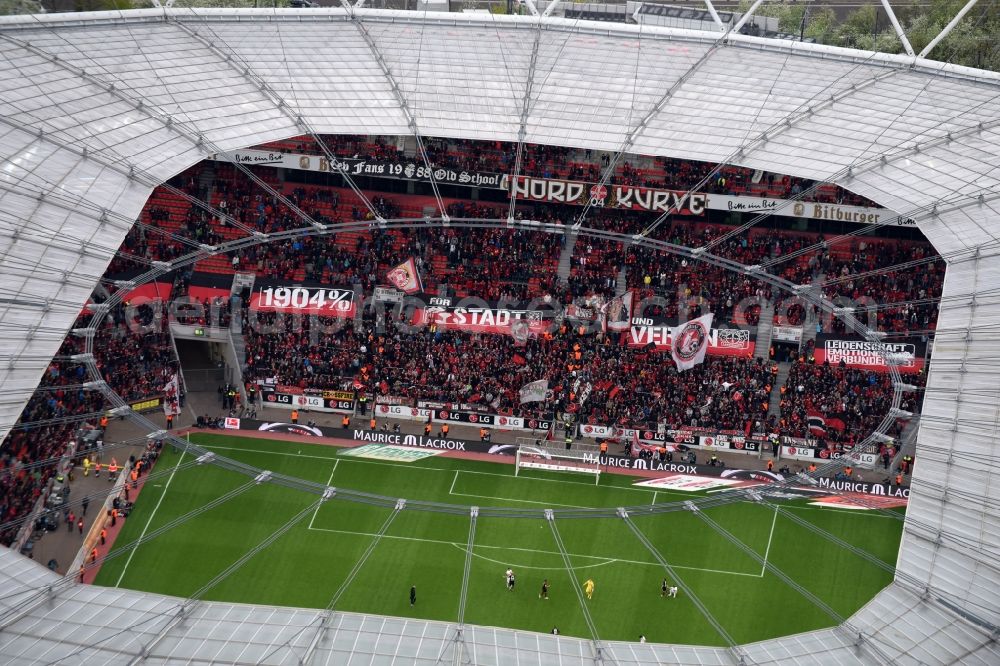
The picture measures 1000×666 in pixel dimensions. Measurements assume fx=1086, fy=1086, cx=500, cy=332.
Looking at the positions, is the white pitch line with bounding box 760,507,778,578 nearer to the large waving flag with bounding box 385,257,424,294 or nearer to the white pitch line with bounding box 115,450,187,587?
the large waving flag with bounding box 385,257,424,294

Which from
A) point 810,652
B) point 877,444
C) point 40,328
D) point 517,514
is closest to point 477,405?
point 517,514

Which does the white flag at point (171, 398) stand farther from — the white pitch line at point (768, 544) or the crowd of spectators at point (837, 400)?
the crowd of spectators at point (837, 400)

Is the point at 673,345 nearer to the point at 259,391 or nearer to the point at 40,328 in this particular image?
the point at 259,391

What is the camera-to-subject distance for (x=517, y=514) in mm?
51469

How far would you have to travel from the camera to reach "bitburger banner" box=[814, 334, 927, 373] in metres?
56.3

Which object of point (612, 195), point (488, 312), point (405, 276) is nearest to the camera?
point (488, 312)

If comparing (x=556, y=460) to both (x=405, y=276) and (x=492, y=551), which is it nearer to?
(x=492, y=551)

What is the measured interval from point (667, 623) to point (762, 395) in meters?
15.6

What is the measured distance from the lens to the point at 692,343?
56062 mm

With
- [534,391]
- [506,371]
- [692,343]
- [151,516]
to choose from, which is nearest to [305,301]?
[506,371]

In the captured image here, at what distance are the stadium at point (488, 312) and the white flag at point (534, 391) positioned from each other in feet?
0.39

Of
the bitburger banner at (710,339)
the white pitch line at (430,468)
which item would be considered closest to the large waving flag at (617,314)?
the bitburger banner at (710,339)

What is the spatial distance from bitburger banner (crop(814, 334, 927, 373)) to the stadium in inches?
5.9

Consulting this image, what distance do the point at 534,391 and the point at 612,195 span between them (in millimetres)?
12413
